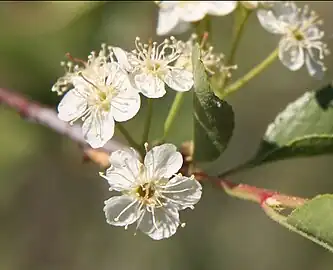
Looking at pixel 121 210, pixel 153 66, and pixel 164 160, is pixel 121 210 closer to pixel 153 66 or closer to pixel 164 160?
pixel 164 160

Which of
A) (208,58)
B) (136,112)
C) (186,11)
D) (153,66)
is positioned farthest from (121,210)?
(186,11)

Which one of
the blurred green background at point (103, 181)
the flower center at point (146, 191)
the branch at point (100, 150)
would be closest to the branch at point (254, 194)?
the branch at point (100, 150)

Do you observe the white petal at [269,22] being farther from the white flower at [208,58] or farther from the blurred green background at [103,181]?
the blurred green background at [103,181]

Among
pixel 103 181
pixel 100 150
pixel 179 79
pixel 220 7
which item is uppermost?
pixel 220 7

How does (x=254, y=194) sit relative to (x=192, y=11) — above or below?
below

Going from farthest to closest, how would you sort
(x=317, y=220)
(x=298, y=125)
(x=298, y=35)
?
(x=298, y=35), (x=298, y=125), (x=317, y=220)

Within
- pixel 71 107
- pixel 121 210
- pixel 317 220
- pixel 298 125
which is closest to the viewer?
pixel 317 220
